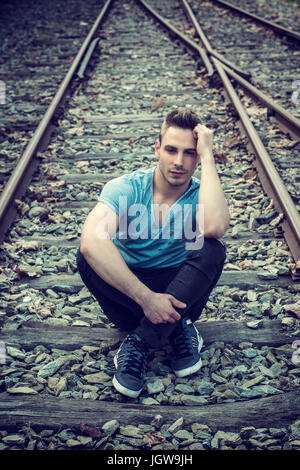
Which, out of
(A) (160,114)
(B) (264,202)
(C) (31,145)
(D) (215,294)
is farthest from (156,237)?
(A) (160,114)

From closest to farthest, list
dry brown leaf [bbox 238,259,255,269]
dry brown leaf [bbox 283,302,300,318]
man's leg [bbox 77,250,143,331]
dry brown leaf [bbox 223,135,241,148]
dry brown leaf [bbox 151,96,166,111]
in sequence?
man's leg [bbox 77,250,143,331], dry brown leaf [bbox 283,302,300,318], dry brown leaf [bbox 238,259,255,269], dry brown leaf [bbox 223,135,241,148], dry brown leaf [bbox 151,96,166,111]

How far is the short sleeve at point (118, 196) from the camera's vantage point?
2631mm

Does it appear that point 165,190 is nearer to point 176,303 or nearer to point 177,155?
point 177,155

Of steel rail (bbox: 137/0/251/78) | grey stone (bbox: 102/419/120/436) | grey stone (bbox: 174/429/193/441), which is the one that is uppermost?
steel rail (bbox: 137/0/251/78)

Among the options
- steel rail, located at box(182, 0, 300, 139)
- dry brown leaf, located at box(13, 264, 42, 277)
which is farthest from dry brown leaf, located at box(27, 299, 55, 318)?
steel rail, located at box(182, 0, 300, 139)

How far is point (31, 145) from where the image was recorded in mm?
5059

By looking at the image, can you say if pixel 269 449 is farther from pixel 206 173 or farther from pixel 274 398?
pixel 206 173

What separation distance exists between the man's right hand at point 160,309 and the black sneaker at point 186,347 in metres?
0.27

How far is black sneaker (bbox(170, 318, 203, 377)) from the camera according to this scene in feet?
8.32

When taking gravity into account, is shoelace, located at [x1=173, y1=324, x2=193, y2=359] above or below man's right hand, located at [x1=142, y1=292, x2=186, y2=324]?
below

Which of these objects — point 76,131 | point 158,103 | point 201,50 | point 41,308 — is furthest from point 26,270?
point 201,50

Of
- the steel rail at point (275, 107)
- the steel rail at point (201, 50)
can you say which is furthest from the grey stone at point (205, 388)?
the steel rail at point (201, 50)

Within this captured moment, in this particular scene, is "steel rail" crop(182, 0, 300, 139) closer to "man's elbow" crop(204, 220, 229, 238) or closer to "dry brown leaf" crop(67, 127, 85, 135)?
"dry brown leaf" crop(67, 127, 85, 135)

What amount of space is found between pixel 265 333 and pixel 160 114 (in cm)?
423
